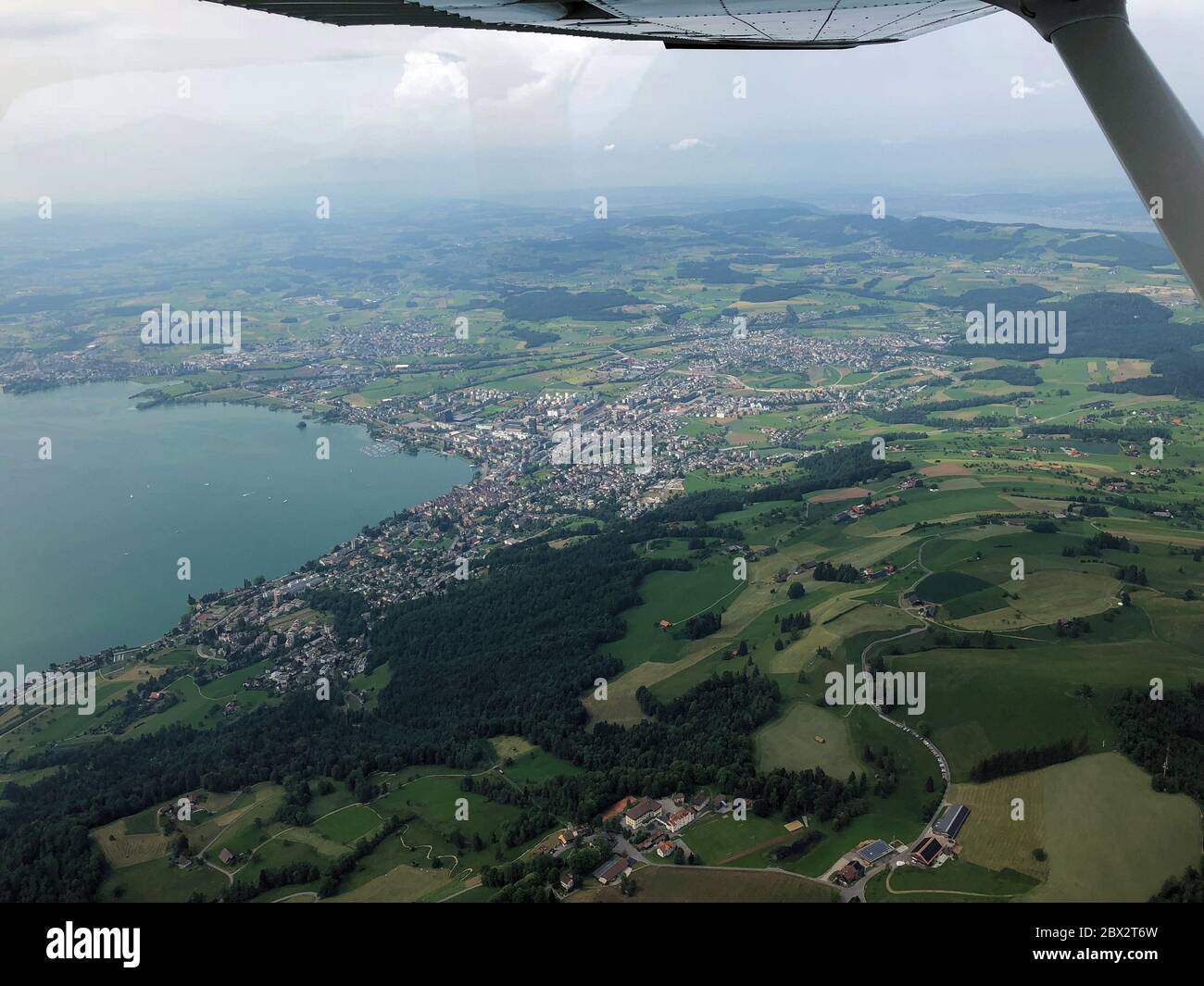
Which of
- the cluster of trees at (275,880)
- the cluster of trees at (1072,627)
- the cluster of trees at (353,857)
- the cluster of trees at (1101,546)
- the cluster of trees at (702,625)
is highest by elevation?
the cluster of trees at (1101,546)

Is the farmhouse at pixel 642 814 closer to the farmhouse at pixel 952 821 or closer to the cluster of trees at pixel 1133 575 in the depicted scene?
the farmhouse at pixel 952 821

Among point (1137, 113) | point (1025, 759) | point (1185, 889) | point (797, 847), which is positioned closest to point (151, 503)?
point (797, 847)

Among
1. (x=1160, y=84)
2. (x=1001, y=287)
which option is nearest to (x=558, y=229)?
(x=1001, y=287)

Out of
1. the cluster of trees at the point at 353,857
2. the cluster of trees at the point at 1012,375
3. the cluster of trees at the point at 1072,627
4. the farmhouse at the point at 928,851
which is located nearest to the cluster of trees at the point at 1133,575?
the cluster of trees at the point at 1072,627

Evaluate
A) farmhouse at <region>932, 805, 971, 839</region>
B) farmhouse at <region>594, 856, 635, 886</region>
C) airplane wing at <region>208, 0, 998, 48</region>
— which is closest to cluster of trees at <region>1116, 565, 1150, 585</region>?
farmhouse at <region>932, 805, 971, 839</region>

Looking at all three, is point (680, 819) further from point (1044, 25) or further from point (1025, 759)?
point (1044, 25)
